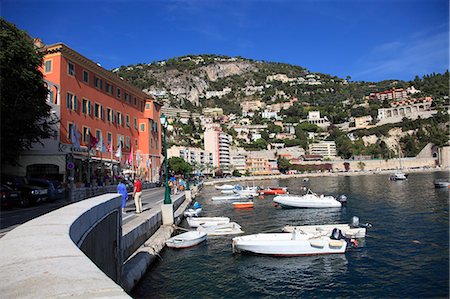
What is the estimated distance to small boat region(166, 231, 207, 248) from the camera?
1731 cm

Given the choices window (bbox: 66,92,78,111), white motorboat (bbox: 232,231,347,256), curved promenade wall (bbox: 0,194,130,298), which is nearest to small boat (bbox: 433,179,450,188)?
white motorboat (bbox: 232,231,347,256)

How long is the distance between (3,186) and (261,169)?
136635 mm

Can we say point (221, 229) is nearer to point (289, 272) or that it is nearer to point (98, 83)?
point (289, 272)

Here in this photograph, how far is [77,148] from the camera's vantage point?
32000 mm

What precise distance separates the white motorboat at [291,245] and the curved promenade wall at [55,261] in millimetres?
10720

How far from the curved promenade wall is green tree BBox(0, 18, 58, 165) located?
19.8 m

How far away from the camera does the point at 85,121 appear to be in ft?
125

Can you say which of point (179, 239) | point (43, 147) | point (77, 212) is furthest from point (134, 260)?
point (43, 147)

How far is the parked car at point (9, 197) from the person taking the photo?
765 inches

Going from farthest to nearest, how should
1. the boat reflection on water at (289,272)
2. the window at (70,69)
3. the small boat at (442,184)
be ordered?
the small boat at (442,184), the window at (70,69), the boat reflection on water at (289,272)

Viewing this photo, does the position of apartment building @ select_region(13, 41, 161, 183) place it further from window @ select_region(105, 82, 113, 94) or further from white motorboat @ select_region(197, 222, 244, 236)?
white motorboat @ select_region(197, 222, 244, 236)

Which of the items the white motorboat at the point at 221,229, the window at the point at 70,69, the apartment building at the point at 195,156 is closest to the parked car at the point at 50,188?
the white motorboat at the point at 221,229

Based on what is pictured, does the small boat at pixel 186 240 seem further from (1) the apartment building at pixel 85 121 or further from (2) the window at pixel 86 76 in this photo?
(2) the window at pixel 86 76

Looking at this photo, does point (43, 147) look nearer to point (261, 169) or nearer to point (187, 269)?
point (187, 269)
